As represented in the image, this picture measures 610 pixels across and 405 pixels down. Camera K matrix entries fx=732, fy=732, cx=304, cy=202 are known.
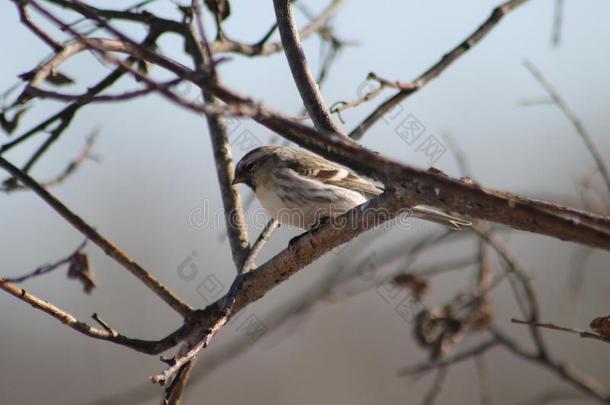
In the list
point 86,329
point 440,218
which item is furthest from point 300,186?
point 86,329

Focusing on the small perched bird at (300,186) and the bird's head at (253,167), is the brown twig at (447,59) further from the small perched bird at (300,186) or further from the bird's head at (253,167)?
the bird's head at (253,167)

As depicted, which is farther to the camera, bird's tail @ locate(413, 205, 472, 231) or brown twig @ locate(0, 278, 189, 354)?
bird's tail @ locate(413, 205, 472, 231)

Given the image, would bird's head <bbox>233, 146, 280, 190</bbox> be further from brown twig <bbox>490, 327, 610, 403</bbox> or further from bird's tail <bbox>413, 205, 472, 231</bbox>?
brown twig <bbox>490, 327, 610, 403</bbox>

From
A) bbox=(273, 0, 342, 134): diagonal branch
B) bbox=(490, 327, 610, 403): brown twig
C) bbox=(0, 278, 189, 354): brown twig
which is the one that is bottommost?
bbox=(490, 327, 610, 403): brown twig

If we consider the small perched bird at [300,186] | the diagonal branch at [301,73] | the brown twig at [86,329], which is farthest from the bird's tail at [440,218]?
the brown twig at [86,329]

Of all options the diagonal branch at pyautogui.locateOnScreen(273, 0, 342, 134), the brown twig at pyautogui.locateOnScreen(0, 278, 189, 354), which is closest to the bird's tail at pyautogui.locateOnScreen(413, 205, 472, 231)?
the diagonal branch at pyautogui.locateOnScreen(273, 0, 342, 134)

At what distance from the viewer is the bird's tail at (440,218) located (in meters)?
3.90

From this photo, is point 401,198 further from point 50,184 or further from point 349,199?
point 349,199

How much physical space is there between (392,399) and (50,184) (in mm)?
5125

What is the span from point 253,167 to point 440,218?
1642 mm

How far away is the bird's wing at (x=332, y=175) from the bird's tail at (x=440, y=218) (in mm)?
877

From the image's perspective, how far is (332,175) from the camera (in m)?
4.92

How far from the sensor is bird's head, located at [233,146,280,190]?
5.03 m

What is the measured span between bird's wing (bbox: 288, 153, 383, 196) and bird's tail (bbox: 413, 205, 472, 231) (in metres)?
0.88
